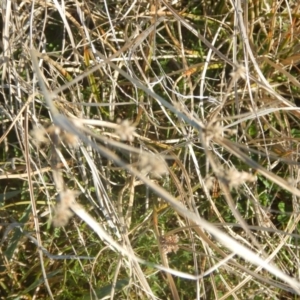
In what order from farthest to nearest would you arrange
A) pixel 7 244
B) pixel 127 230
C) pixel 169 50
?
pixel 169 50
pixel 7 244
pixel 127 230

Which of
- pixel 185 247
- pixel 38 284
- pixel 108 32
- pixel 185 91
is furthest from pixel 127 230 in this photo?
pixel 108 32

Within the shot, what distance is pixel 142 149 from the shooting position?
4.44ft

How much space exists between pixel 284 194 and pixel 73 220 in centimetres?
56

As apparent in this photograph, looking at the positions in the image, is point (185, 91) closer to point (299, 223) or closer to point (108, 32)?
point (108, 32)

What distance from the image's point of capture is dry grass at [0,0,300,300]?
4.48 ft

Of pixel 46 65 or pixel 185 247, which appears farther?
pixel 46 65

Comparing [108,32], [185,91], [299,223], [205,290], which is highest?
[108,32]

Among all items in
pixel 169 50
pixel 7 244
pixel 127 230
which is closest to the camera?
pixel 127 230

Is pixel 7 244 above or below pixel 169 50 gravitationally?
below

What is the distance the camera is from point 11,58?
138 cm

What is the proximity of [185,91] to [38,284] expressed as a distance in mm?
597

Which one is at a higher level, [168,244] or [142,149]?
[142,149]

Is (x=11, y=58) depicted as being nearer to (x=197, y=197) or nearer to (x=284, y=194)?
(x=197, y=197)

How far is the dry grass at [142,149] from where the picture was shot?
4.48 ft
